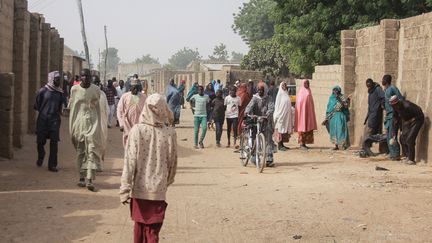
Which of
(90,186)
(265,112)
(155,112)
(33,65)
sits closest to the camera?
(155,112)

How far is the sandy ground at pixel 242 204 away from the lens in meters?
6.80

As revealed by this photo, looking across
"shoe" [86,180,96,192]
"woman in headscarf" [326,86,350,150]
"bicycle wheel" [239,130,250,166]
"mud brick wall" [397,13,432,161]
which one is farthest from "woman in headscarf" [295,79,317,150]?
"shoe" [86,180,96,192]

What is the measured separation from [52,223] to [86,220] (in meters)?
0.37

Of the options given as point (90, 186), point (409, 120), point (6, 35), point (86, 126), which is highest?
point (6, 35)

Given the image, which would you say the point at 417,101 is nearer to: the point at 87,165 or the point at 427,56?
the point at 427,56

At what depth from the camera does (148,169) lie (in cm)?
514

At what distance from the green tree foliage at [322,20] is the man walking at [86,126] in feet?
45.3

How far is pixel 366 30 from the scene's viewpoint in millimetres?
15422

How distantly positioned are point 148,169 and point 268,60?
37.8 metres

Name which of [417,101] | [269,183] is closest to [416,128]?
[417,101]

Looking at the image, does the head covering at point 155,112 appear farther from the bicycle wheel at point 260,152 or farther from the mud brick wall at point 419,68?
the mud brick wall at point 419,68

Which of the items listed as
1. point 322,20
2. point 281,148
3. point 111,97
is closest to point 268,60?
point 322,20

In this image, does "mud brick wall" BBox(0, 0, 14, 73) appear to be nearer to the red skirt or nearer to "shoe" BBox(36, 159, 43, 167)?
"shoe" BBox(36, 159, 43, 167)

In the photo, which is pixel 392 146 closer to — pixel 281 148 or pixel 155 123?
pixel 281 148
